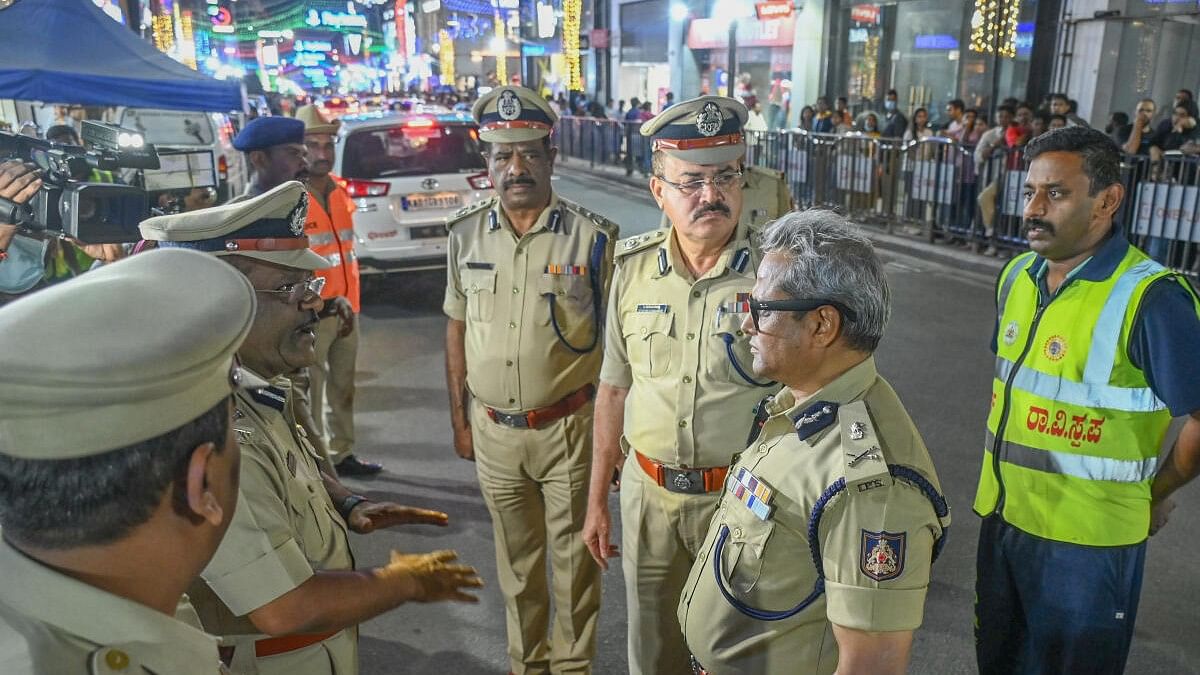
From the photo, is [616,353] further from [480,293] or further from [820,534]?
[820,534]

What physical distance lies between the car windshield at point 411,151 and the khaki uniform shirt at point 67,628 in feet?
26.2

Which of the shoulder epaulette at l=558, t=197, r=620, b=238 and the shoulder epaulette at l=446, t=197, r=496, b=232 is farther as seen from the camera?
the shoulder epaulette at l=446, t=197, r=496, b=232

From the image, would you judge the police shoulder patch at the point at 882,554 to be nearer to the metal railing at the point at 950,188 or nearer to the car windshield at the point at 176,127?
the metal railing at the point at 950,188

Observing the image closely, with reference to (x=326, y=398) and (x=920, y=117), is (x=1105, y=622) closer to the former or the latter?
(x=326, y=398)

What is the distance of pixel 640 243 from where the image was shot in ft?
9.62

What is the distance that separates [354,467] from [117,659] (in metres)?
4.26

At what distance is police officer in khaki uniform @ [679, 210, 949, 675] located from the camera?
5.03ft

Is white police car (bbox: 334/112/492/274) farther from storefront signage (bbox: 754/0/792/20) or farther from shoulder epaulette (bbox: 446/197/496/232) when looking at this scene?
storefront signage (bbox: 754/0/792/20)

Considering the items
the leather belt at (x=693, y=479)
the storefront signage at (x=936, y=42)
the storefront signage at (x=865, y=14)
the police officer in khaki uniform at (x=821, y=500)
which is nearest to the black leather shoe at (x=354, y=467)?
the leather belt at (x=693, y=479)

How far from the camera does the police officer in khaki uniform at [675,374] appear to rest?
2629mm

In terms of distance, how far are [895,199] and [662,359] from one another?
10.3 meters

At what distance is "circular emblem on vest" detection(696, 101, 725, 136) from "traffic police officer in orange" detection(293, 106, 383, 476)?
2.80 meters

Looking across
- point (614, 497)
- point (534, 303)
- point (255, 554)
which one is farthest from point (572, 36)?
point (255, 554)

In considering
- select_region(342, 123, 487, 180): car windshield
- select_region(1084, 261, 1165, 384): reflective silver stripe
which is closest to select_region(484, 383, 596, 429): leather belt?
select_region(1084, 261, 1165, 384): reflective silver stripe
